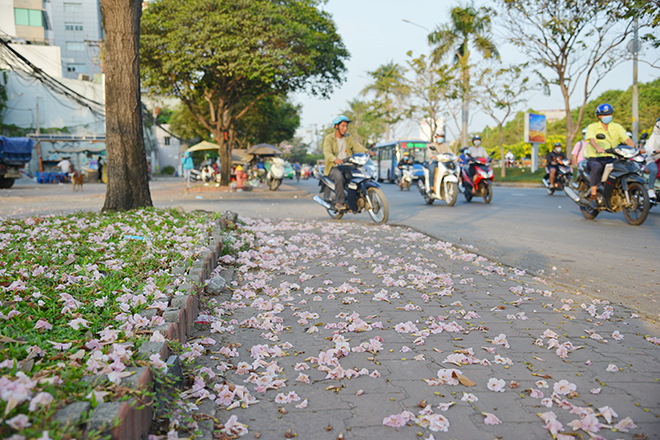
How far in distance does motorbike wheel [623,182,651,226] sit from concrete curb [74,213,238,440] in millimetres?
7345

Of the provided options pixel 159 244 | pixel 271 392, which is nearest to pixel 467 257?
pixel 159 244

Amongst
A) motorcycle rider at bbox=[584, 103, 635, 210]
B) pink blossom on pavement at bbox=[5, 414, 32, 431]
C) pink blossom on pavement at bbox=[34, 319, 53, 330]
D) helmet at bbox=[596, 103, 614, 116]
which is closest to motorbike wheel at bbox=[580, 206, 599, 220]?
motorcycle rider at bbox=[584, 103, 635, 210]

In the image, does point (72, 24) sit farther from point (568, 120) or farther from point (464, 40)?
point (568, 120)

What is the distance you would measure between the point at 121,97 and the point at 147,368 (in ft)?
24.3

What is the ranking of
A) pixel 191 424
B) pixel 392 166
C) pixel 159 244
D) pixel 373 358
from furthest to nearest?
pixel 392 166 → pixel 159 244 → pixel 373 358 → pixel 191 424

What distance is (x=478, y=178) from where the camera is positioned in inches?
581

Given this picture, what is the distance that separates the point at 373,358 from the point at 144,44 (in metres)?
18.5

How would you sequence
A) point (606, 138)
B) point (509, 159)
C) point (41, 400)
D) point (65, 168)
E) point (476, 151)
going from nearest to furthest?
point (41, 400), point (606, 138), point (476, 151), point (65, 168), point (509, 159)

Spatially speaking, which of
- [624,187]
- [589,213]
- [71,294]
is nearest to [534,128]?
[589,213]

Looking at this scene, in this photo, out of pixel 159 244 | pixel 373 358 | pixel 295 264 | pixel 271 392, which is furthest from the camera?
pixel 295 264

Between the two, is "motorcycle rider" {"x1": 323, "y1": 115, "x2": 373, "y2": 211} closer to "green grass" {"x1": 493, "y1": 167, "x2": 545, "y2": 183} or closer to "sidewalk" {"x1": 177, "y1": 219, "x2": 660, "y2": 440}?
"sidewalk" {"x1": 177, "y1": 219, "x2": 660, "y2": 440}

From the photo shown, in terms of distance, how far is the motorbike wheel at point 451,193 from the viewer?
13789mm

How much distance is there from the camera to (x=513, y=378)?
2.72m

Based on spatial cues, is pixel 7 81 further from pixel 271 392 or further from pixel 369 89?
pixel 271 392
